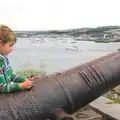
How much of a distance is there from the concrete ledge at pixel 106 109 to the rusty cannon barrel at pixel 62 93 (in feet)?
2.96

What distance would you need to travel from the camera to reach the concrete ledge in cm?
425

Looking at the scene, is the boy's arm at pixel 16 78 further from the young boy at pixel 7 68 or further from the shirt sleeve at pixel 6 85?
the shirt sleeve at pixel 6 85

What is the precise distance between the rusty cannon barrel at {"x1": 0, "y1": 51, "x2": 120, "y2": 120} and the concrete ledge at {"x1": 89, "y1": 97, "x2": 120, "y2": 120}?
0.90m

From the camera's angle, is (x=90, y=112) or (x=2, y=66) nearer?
(x=2, y=66)

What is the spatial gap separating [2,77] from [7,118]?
35 cm

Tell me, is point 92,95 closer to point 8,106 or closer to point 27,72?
point 8,106

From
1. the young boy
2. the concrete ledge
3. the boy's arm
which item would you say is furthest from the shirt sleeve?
the concrete ledge

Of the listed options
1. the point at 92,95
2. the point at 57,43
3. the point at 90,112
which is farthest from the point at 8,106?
the point at 57,43

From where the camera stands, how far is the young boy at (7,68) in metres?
2.60

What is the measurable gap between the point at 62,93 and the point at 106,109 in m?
1.66

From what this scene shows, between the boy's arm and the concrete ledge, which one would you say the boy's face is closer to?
the boy's arm

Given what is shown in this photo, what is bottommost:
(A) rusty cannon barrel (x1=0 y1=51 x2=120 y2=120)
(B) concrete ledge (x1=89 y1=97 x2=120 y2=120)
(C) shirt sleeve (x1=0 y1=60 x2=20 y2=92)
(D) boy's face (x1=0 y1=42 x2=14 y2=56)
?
(B) concrete ledge (x1=89 y1=97 x2=120 y2=120)

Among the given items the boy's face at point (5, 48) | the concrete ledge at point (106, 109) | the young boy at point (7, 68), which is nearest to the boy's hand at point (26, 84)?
the young boy at point (7, 68)

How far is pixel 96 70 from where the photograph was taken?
329 centimetres
